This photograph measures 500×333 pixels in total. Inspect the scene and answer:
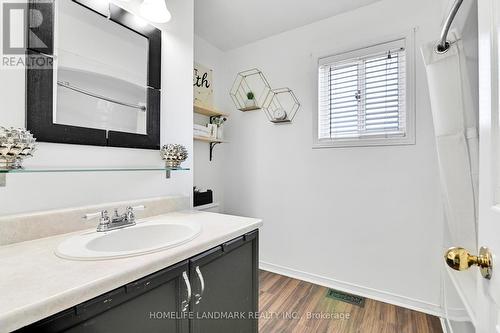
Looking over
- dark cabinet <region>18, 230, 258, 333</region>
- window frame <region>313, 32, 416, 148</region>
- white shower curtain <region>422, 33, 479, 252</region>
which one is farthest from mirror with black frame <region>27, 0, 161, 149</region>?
white shower curtain <region>422, 33, 479, 252</region>

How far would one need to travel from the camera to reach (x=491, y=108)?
1.73 feet

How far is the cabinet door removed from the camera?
3.22 ft

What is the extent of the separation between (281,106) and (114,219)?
6.05 feet

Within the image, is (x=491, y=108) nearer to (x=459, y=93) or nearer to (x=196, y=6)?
(x=459, y=93)

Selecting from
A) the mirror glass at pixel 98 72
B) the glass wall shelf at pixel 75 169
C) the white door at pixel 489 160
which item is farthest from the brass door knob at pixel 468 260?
the mirror glass at pixel 98 72

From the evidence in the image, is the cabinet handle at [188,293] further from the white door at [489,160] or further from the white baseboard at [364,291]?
the white baseboard at [364,291]

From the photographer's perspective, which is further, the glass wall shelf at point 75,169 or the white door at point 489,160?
the glass wall shelf at point 75,169

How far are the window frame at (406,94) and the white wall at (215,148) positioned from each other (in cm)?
107

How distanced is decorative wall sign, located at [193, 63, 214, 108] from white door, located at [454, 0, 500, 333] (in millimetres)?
2137

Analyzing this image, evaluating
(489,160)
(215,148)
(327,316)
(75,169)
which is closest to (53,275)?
(75,169)

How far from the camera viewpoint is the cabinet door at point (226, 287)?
3.22 feet

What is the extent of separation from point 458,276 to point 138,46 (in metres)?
2.28

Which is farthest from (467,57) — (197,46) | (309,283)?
(197,46)

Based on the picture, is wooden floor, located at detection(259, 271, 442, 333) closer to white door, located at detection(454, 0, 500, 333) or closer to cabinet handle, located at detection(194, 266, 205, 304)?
cabinet handle, located at detection(194, 266, 205, 304)
